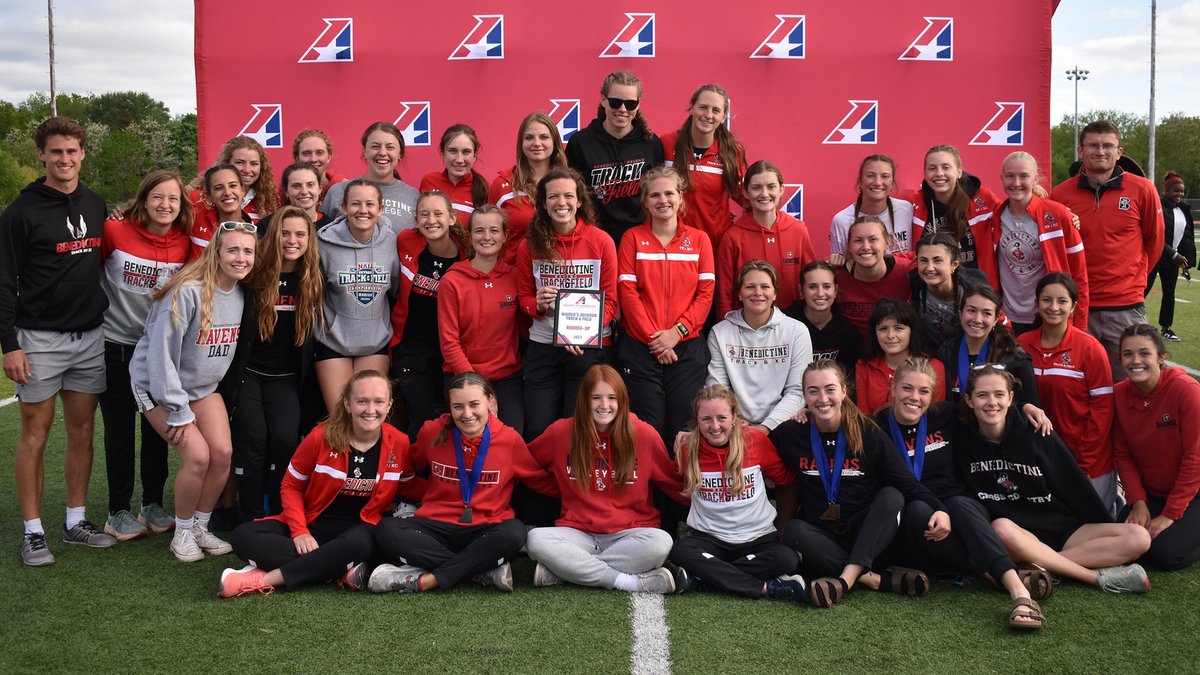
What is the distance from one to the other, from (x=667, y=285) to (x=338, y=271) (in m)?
1.77

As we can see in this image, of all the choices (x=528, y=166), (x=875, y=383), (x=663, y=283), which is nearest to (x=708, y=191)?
(x=663, y=283)

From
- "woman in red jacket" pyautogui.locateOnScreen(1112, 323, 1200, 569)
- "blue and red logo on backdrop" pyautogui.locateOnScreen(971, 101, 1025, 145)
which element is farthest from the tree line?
"woman in red jacket" pyautogui.locateOnScreen(1112, 323, 1200, 569)

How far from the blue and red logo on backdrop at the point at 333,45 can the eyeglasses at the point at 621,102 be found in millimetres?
3074

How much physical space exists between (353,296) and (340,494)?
1183 mm

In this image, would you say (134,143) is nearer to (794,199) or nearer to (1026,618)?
(794,199)

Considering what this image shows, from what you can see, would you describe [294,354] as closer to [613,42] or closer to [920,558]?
[920,558]

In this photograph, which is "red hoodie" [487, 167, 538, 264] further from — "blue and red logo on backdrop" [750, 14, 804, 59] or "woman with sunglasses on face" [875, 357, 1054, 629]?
"blue and red logo on backdrop" [750, 14, 804, 59]

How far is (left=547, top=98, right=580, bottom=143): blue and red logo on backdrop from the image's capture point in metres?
7.52

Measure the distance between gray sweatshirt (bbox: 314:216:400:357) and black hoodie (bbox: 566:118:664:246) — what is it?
126cm

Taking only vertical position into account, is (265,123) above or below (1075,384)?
above

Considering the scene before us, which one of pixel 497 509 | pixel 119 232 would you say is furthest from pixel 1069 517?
pixel 119 232

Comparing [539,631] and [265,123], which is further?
[265,123]

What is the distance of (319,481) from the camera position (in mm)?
4305

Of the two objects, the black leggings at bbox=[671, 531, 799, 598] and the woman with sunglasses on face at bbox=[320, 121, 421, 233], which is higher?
the woman with sunglasses on face at bbox=[320, 121, 421, 233]
